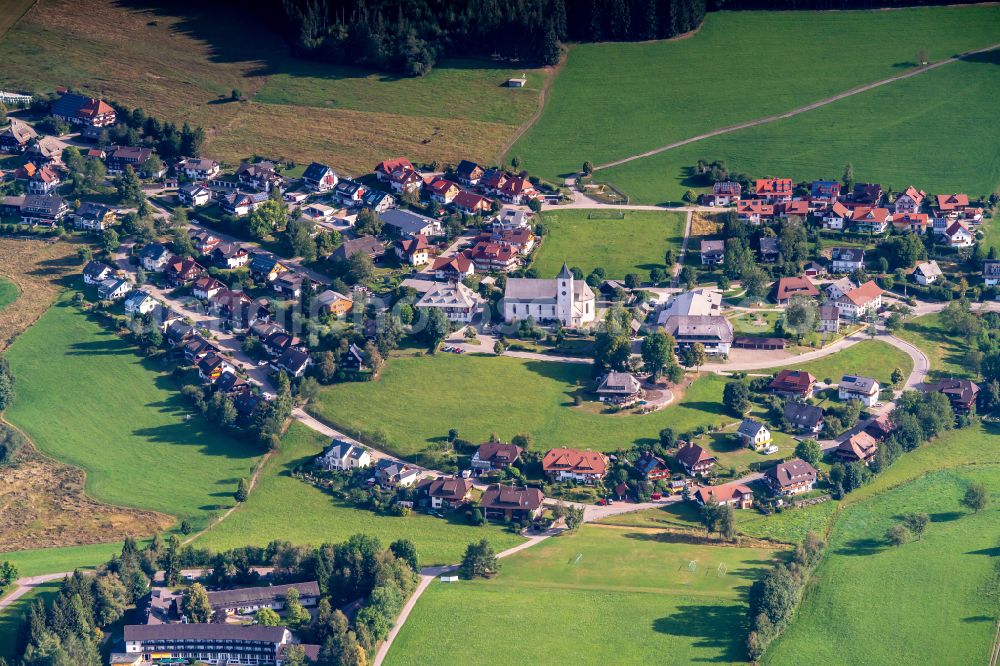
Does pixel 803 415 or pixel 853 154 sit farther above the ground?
pixel 853 154

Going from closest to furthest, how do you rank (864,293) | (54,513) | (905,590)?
(905,590)
(54,513)
(864,293)

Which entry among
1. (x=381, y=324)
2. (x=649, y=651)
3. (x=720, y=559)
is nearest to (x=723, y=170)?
(x=381, y=324)

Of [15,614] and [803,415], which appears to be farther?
[803,415]

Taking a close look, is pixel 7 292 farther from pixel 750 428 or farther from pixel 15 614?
pixel 750 428

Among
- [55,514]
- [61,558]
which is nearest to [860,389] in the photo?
[61,558]

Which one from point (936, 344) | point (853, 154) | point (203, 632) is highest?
point (853, 154)

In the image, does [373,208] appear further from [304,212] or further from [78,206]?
[78,206]

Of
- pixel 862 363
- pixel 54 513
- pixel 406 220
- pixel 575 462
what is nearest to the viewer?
pixel 54 513
